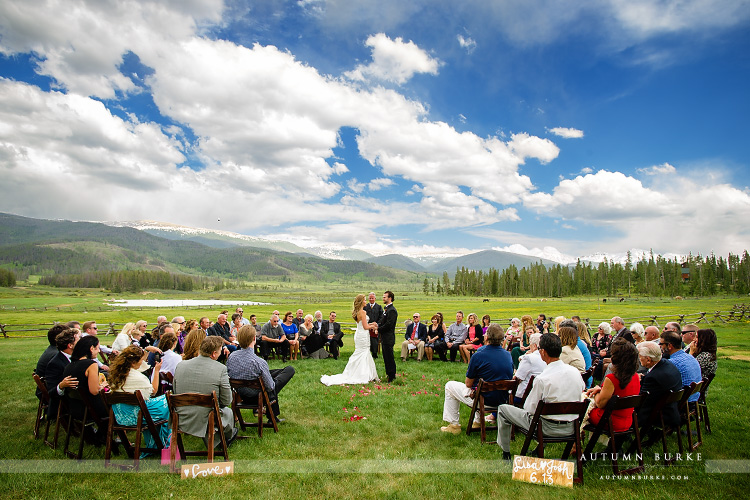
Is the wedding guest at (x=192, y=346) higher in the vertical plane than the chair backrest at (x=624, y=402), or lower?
higher

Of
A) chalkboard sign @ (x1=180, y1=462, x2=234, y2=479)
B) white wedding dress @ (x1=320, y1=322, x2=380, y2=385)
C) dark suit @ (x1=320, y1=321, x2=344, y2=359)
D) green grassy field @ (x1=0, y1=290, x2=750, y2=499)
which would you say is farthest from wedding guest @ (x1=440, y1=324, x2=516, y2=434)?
dark suit @ (x1=320, y1=321, x2=344, y2=359)

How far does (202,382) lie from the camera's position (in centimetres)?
568

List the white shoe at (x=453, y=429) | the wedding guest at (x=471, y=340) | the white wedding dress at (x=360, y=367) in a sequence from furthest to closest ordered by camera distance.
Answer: the wedding guest at (x=471, y=340) < the white wedding dress at (x=360, y=367) < the white shoe at (x=453, y=429)

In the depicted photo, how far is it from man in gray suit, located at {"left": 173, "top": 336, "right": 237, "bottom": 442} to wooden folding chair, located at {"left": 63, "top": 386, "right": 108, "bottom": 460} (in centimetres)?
127

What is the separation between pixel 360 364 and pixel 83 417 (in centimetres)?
681

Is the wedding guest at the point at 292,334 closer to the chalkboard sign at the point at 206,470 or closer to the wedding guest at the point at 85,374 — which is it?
the wedding guest at the point at 85,374

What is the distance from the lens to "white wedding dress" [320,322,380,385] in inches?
431

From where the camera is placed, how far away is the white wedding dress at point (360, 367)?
11.0 metres

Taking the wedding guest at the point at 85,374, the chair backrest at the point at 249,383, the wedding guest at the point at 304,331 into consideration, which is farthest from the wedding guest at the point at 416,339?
the wedding guest at the point at 85,374

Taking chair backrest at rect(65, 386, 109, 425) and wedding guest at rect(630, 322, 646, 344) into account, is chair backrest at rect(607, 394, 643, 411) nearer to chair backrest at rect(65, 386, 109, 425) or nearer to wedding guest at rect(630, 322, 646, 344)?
wedding guest at rect(630, 322, 646, 344)

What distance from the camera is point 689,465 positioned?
543cm

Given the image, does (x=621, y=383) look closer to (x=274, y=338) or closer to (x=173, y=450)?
(x=173, y=450)

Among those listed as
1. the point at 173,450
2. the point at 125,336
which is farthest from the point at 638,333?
the point at 125,336

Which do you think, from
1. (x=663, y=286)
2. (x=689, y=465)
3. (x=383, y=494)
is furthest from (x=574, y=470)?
(x=663, y=286)
